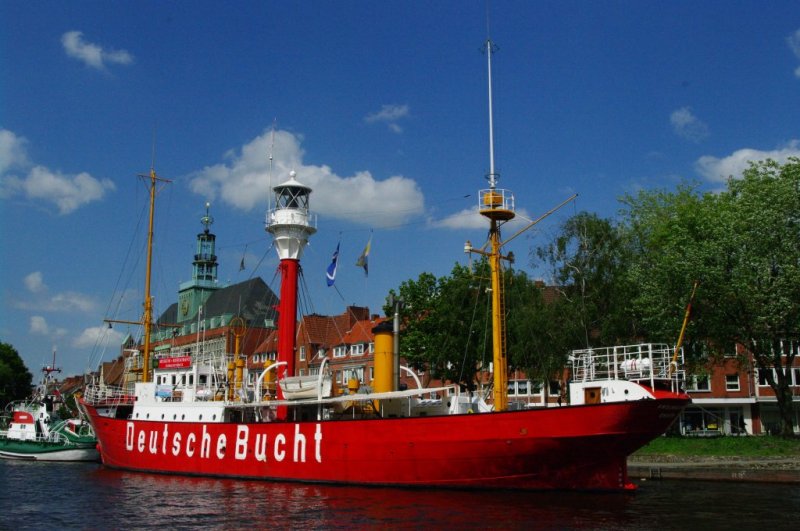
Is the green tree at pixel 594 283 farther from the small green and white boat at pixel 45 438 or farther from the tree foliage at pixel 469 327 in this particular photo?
the small green and white boat at pixel 45 438

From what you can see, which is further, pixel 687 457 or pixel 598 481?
pixel 687 457

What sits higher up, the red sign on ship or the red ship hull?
the red sign on ship

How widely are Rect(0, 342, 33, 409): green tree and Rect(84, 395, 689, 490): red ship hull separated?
61.9 meters

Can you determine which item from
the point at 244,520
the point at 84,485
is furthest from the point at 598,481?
the point at 84,485

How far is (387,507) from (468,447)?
12.1ft

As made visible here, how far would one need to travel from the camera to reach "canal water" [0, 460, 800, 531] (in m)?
20.0

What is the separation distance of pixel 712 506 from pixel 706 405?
32.3 metres

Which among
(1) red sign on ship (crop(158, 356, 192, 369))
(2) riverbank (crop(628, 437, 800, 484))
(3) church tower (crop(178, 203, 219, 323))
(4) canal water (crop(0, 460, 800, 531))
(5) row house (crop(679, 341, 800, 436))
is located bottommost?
(4) canal water (crop(0, 460, 800, 531))

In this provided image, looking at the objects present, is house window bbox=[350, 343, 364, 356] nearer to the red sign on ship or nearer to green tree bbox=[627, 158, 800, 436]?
the red sign on ship

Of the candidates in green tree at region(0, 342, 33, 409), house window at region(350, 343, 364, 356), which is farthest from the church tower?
house window at region(350, 343, 364, 356)

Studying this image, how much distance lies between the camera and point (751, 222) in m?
34.9

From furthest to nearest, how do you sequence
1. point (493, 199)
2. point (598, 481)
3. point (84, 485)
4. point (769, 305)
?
point (769, 305), point (84, 485), point (493, 199), point (598, 481)

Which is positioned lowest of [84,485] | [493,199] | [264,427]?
[84,485]

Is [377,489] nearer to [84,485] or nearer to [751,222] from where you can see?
[84,485]
